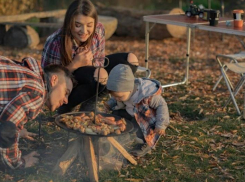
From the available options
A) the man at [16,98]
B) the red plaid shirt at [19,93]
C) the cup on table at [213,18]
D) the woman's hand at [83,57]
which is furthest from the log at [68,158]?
the cup on table at [213,18]

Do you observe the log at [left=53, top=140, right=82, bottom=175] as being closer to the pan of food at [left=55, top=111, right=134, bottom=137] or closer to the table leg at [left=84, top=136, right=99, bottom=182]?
the table leg at [left=84, top=136, right=99, bottom=182]

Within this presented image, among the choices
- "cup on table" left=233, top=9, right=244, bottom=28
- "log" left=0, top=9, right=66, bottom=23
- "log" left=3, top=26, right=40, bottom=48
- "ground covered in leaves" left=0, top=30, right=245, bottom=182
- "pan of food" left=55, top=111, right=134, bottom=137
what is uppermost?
"cup on table" left=233, top=9, right=244, bottom=28

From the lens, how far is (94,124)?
4746 mm

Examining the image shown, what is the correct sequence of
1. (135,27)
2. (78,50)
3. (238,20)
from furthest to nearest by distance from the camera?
(135,27) → (238,20) → (78,50)

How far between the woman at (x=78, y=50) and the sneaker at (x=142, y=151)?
0.92m

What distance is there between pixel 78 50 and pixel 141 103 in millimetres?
1131

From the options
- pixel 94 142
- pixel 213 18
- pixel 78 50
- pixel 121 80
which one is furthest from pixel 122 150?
pixel 213 18

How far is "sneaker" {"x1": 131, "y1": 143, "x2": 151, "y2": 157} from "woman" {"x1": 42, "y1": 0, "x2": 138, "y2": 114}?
92 cm

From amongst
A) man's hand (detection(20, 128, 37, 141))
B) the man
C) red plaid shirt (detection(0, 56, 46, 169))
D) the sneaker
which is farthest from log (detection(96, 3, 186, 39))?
red plaid shirt (detection(0, 56, 46, 169))

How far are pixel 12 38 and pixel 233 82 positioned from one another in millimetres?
4694

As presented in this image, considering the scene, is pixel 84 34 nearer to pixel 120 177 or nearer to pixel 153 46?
pixel 120 177

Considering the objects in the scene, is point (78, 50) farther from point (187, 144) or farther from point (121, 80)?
point (187, 144)

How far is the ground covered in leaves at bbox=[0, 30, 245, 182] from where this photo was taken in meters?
4.95

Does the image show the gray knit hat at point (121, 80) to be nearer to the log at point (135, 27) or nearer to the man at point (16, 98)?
the man at point (16, 98)
